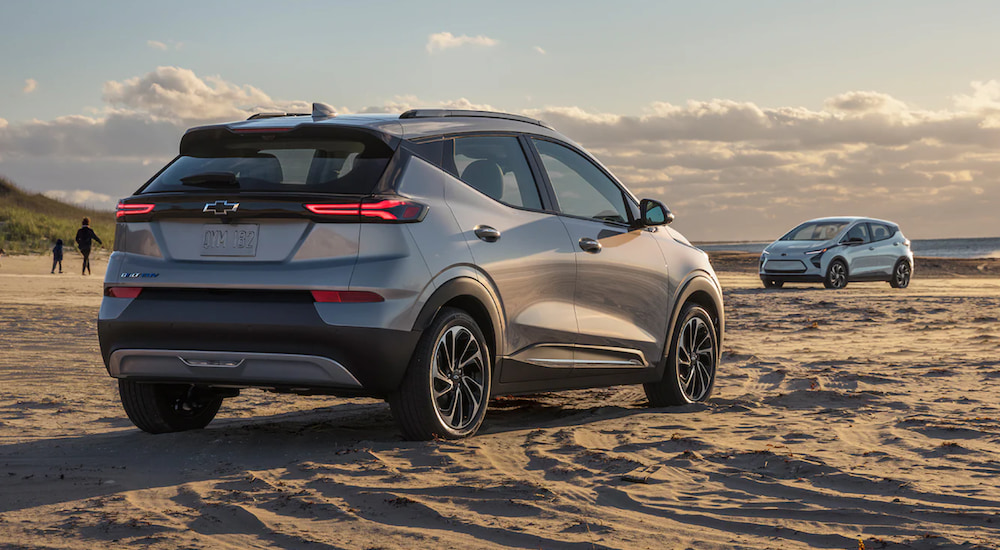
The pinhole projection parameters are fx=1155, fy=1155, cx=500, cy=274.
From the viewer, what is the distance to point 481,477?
5410 millimetres

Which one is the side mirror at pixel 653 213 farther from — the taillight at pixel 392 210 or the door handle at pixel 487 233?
the taillight at pixel 392 210

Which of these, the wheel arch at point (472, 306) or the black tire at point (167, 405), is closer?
the wheel arch at point (472, 306)

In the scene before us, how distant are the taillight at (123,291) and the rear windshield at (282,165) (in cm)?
54

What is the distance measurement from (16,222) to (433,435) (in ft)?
146

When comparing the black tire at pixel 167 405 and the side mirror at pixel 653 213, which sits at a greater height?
the side mirror at pixel 653 213

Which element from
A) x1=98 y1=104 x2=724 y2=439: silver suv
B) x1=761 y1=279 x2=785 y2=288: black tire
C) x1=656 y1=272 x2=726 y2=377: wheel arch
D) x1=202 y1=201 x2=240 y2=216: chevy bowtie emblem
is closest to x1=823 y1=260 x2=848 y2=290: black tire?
x1=761 y1=279 x2=785 y2=288: black tire

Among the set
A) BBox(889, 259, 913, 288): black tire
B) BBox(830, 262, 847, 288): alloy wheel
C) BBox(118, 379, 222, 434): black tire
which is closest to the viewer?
BBox(118, 379, 222, 434): black tire

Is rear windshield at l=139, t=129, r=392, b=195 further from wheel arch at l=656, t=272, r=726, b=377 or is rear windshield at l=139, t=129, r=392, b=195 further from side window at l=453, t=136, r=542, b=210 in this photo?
wheel arch at l=656, t=272, r=726, b=377

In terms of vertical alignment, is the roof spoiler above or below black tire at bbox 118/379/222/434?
above

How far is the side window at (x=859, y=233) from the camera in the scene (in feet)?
83.4

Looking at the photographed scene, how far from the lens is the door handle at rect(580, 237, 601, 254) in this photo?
7.23m

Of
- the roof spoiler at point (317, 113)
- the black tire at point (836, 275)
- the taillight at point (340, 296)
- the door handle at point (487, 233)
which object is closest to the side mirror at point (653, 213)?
the door handle at point (487, 233)

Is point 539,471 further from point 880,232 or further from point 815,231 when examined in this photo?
point 880,232

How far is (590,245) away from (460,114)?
1.18 metres
